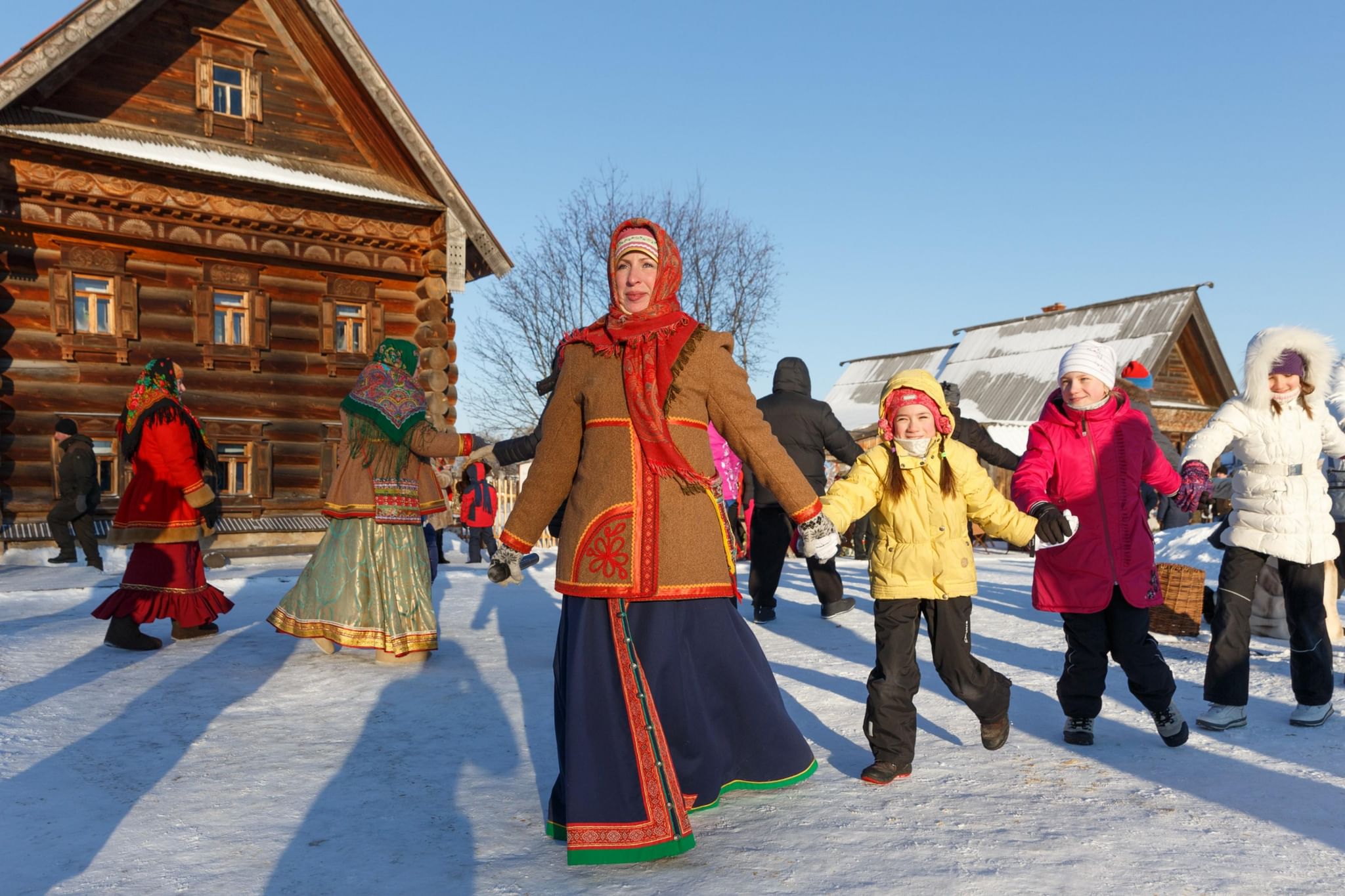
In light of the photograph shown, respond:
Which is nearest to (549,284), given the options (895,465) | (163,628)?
(163,628)

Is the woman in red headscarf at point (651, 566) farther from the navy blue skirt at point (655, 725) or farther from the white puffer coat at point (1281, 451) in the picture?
the white puffer coat at point (1281, 451)

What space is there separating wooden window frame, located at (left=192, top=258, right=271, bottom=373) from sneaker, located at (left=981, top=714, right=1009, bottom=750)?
13295 mm

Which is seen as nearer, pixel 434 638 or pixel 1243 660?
pixel 1243 660

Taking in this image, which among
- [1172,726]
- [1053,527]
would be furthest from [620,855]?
[1172,726]

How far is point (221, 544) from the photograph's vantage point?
46.9 feet

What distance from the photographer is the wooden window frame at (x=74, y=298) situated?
13.4m

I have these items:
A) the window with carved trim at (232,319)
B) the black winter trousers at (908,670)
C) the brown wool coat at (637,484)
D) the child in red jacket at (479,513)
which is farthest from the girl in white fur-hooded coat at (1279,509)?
the window with carved trim at (232,319)

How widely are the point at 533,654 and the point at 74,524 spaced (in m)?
8.11

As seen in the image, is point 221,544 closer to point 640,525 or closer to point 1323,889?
point 640,525

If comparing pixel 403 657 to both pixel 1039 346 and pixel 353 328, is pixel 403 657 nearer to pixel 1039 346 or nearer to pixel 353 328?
pixel 353 328

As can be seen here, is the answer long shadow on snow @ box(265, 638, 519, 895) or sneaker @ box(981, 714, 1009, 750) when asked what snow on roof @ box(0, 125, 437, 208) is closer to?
long shadow on snow @ box(265, 638, 519, 895)

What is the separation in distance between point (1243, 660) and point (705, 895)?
3.01m

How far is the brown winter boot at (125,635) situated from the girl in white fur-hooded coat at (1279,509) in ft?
19.7

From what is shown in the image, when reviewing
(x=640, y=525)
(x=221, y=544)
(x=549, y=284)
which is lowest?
(x=221, y=544)
